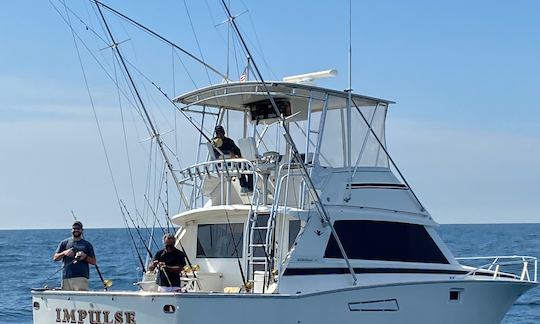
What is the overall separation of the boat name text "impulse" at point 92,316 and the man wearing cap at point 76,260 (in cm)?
80

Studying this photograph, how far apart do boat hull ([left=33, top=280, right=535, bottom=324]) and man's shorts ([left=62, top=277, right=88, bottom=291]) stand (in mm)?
556

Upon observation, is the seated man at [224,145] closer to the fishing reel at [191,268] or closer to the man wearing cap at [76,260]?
the fishing reel at [191,268]

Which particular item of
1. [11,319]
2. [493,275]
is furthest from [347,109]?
[11,319]

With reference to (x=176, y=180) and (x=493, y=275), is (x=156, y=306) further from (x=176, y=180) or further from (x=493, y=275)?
(x=493, y=275)

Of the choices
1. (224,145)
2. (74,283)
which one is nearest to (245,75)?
(224,145)

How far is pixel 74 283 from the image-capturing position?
1450 centimetres

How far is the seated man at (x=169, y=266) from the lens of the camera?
14.0 m

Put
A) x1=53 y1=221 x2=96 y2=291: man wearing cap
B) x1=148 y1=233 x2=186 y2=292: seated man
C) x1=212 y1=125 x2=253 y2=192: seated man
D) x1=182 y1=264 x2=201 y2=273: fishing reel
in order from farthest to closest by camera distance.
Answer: x1=212 y1=125 x2=253 y2=192: seated man, x1=182 y1=264 x2=201 y2=273: fishing reel, x1=53 y1=221 x2=96 y2=291: man wearing cap, x1=148 y1=233 x2=186 y2=292: seated man

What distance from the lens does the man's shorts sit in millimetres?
14500

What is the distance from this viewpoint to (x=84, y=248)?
569 inches

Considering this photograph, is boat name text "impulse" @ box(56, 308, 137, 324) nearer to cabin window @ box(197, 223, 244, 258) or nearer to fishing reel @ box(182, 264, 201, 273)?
fishing reel @ box(182, 264, 201, 273)

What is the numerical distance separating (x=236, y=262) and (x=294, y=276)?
1.63 metres

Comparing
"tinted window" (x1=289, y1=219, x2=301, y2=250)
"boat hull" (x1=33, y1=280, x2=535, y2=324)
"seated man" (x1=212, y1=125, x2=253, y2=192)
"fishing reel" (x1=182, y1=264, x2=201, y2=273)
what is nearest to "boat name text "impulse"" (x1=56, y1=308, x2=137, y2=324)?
"boat hull" (x1=33, y1=280, x2=535, y2=324)

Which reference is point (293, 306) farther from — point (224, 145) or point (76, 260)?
point (224, 145)
